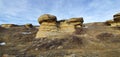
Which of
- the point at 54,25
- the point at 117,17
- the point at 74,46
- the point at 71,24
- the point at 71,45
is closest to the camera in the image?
the point at 74,46

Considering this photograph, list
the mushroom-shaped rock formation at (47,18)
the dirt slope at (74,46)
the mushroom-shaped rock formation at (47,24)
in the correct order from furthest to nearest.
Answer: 1. the mushroom-shaped rock formation at (47,18)
2. the mushroom-shaped rock formation at (47,24)
3. the dirt slope at (74,46)

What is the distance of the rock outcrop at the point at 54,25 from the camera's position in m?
41.4

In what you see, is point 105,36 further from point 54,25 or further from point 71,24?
point 54,25

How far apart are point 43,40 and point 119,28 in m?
19.2

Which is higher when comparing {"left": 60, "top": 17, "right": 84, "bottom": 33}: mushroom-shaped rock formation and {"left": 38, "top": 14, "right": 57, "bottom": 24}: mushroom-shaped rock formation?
{"left": 38, "top": 14, "right": 57, "bottom": 24}: mushroom-shaped rock formation

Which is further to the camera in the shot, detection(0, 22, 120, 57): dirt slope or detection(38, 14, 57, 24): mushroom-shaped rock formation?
detection(38, 14, 57, 24): mushroom-shaped rock formation

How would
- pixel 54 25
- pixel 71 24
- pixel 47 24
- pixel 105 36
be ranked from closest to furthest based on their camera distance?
pixel 105 36 → pixel 47 24 → pixel 54 25 → pixel 71 24

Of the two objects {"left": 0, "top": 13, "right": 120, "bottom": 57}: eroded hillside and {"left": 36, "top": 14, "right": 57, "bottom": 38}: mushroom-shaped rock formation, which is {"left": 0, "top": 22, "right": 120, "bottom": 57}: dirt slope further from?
{"left": 36, "top": 14, "right": 57, "bottom": 38}: mushroom-shaped rock formation

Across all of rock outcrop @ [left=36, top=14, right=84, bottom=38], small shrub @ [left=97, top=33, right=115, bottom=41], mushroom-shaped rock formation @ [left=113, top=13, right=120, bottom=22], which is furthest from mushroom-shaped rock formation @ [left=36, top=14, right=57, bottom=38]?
mushroom-shaped rock formation @ [left=113, top=13, right=120, bottom=22]

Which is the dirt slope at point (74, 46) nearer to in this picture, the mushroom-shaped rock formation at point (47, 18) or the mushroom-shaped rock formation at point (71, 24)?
the mushroom-shaped rock formation at point (71, 24)

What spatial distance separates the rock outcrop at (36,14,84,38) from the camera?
41375 millimetres

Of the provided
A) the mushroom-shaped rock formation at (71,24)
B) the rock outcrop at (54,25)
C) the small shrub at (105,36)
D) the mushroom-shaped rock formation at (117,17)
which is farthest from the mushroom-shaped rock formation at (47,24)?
the mushroom-shaped rock formation at (117,17)

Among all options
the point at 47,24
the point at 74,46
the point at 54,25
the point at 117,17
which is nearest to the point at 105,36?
the point at 74,46

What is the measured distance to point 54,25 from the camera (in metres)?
44.0
